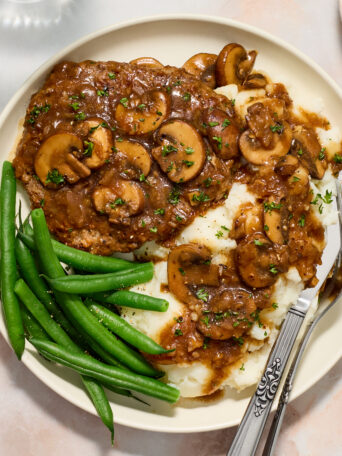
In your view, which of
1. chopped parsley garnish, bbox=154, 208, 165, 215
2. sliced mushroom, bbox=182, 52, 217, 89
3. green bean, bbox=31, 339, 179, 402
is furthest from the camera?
sliced mushroom, bbox=182, 52, 217, 89

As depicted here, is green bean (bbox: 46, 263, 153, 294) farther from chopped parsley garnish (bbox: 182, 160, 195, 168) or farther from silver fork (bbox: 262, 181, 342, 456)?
silver fork (bbox: 262, 181, 342, 456)

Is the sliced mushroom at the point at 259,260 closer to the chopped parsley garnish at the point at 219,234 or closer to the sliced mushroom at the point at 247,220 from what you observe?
the sliced mushroom at the point at 247,220

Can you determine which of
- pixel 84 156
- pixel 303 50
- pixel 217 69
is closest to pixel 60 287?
pixel 84 156

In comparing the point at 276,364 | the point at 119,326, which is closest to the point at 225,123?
the point at 119,326

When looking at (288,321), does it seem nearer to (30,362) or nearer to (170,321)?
(170,321)

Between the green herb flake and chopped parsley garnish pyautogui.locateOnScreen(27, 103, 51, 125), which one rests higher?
chopped parsley garnish pyautogui.locateOnScreen(27, 103, 51, 125)

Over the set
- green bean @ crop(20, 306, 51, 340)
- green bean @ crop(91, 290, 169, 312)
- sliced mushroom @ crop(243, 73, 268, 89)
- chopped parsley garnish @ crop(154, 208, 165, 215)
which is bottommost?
green bean @ crop(20, 306, 51, 340)

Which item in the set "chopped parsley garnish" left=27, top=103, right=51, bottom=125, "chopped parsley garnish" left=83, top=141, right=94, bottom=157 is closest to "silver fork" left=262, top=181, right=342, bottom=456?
"chopped parsley garnish" left=83, top=141, right=94, bottom=157
